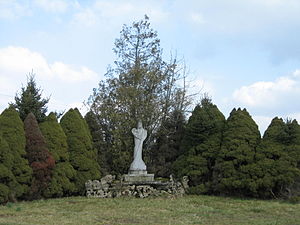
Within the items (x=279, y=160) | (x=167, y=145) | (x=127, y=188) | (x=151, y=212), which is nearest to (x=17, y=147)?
(x=127, y=188)

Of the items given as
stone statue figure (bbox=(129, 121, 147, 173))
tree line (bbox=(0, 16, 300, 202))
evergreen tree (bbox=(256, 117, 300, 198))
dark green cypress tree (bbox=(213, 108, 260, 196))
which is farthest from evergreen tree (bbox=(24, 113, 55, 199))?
evergreen tree (bbox=(256, 117, 300, 198))

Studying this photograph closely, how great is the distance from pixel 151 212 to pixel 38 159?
4886mm

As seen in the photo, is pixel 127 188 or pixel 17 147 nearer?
pixel 17 147

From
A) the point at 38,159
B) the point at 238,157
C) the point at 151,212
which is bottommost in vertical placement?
the point at 151,212

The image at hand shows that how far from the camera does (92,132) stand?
1656cm

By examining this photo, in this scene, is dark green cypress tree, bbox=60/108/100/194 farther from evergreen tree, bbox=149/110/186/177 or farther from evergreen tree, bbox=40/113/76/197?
evergreen tree, bbox=149/110/186/177

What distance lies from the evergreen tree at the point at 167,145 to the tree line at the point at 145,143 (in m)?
0.04

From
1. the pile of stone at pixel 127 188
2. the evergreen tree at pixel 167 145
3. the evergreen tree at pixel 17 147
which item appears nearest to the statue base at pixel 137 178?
the pile of stone at pixel 127 188

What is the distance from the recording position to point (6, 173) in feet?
38.6

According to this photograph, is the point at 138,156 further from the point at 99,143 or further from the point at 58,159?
Answer: the point at 58,159

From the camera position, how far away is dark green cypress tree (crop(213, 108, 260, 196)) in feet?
44.1

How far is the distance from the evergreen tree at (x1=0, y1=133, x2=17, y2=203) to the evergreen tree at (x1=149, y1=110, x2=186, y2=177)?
19.8ft

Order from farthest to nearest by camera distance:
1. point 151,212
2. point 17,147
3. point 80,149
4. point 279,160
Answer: point 80,149 < point 279,160 < point 17,147 < point 151,212

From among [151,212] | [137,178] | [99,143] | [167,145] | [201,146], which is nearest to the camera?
[151,212]
